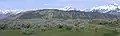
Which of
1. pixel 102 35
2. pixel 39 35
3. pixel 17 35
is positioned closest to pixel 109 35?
pixel 102 35

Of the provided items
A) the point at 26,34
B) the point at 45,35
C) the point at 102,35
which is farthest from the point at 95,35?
the point at 26,34

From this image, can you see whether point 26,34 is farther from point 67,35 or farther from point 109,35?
point 109,35

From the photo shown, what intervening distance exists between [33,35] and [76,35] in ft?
22.1

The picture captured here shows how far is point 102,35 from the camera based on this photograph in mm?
44375

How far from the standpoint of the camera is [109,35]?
146 ft

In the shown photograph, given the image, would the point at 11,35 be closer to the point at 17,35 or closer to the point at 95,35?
the point at 17,35

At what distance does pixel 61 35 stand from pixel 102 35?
6370 millimetres

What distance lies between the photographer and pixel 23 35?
A: 45375 millimetres

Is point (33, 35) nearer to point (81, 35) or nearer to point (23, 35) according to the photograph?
point (23, 35)

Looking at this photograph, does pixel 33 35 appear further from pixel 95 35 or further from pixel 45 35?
pixel 95 35

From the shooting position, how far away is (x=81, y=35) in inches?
1770

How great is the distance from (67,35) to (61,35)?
36.6 inches

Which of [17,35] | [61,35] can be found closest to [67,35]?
[61,35]

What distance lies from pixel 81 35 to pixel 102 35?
3272 millimetres
